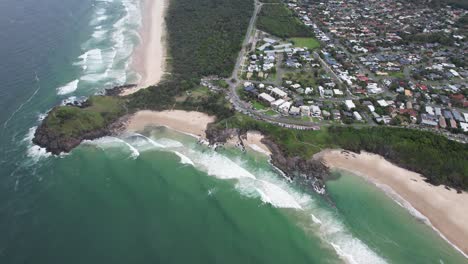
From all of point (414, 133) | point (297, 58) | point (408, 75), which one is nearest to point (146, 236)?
point (414, 133)

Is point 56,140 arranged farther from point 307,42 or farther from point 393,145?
point 307,42

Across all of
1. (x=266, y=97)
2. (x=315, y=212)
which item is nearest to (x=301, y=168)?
(x=315, y=212)

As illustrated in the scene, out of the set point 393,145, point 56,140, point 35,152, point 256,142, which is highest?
point 393,145

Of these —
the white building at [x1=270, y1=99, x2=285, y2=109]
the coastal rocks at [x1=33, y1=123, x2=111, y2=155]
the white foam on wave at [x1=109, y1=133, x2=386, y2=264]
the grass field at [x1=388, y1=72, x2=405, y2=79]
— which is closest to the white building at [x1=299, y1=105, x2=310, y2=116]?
the white building at [x1=270, y1=99, x2=285, y2=109]

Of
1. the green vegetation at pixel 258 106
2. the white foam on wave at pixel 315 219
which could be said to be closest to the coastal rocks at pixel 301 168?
the white foam on wave at pixel 315 219

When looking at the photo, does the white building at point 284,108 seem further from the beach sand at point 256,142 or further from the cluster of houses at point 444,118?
the cluster of houses at point 444,118

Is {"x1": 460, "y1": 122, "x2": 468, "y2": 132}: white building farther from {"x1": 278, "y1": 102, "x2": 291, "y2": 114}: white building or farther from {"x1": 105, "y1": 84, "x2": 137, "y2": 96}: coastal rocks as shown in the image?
{"x1": 105, "y1": 84, "x2": 137, "y2": 96}: coastal rocks

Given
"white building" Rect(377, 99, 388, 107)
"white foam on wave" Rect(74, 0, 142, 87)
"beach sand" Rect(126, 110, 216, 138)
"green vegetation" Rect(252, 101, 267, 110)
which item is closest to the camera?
"beach sand" Rect(126, 110, 216, 138)
